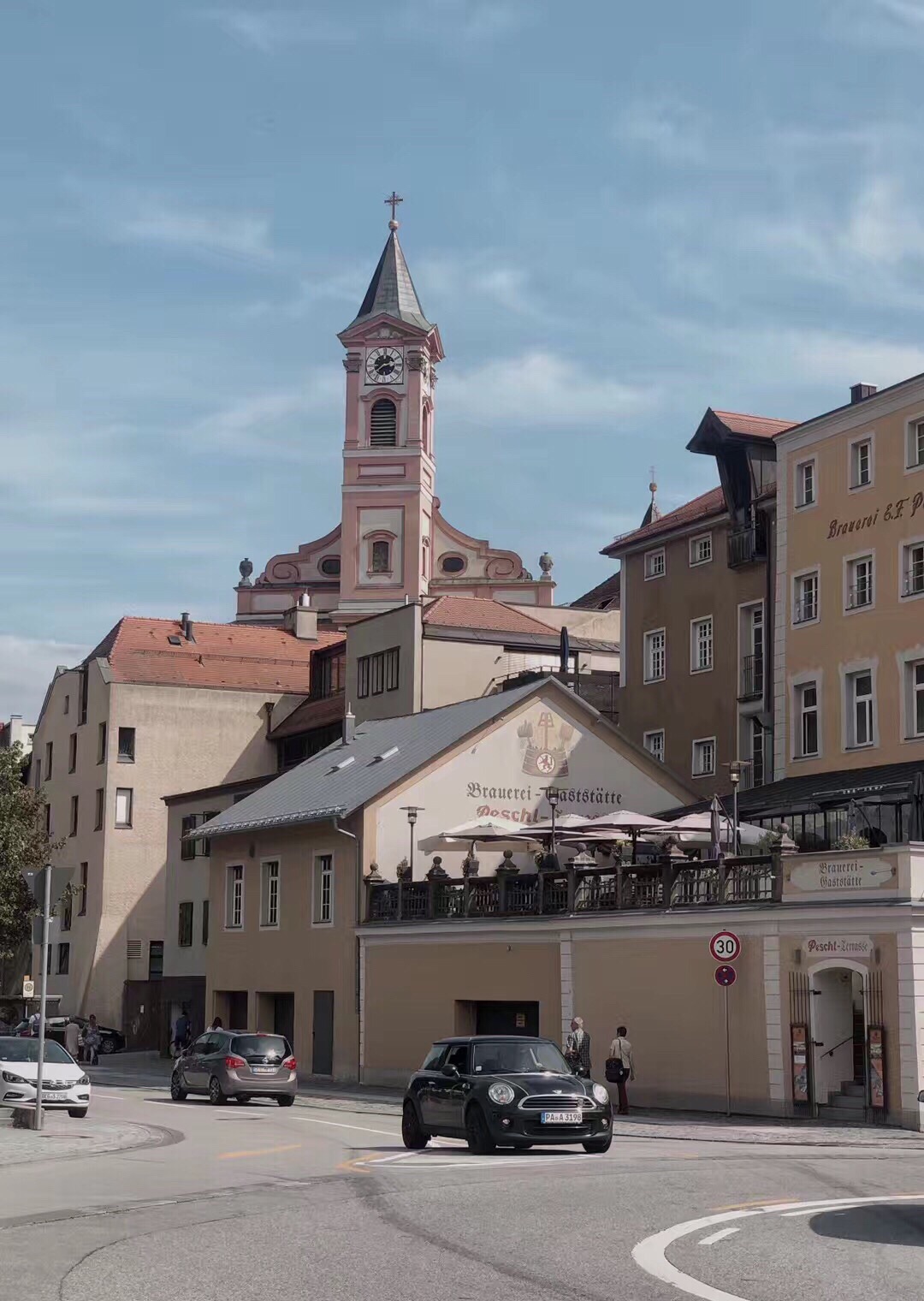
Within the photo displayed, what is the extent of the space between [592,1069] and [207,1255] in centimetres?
2528

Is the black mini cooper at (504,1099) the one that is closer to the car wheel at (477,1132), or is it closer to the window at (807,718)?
the car wheel at (477,1132)

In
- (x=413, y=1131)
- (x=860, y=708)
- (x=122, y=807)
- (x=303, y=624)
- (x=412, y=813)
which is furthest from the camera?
(x=303, y=624)

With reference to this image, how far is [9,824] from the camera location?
211 feet

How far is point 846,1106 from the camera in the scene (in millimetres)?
31047

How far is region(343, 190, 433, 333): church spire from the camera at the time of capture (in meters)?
108

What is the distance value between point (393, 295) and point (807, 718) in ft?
223

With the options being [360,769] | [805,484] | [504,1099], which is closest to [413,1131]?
[504,1099]

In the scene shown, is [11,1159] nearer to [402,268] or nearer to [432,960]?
[432,960]

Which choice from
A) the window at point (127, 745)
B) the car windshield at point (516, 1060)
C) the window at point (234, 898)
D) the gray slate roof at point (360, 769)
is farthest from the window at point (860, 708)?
the window at point (127, 745)

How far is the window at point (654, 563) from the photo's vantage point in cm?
5662

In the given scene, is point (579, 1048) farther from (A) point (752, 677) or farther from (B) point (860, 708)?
(A) point (752, 677)

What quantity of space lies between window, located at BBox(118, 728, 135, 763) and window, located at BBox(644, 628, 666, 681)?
25.7m

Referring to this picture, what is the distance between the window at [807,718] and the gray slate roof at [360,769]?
546 centimetres

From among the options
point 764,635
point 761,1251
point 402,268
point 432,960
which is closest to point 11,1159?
point 761,1251
